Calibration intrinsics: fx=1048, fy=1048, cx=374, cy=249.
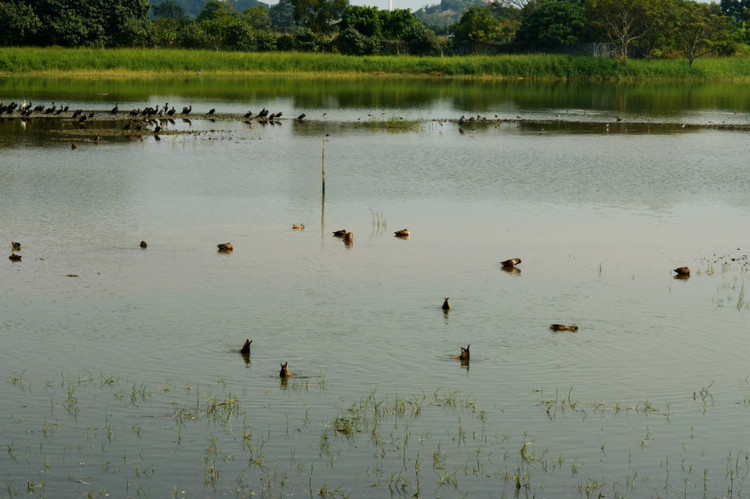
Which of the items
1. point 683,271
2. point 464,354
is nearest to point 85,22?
point 683,271

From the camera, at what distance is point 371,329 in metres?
16.8

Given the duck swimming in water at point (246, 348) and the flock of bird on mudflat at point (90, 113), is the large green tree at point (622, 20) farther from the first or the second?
the duck swimming in water at point (246, 348)

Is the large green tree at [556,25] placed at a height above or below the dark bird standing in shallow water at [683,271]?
above

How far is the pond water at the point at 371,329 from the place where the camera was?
37.3 ft

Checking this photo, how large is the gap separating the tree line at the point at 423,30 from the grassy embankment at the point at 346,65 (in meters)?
2.59

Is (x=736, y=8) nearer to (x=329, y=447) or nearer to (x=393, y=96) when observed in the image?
(x=393, y=96)

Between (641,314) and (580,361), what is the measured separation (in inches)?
127

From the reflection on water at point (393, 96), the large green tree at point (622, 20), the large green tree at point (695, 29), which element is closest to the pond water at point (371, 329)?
the reflection on water at point (393, 96)

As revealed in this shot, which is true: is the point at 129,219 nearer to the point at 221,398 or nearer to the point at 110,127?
the point at 221,398

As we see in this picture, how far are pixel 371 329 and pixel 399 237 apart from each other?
8.07 metres

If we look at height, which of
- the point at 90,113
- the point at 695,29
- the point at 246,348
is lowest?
the point at 246,348

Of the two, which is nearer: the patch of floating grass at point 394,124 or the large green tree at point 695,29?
the patch of floating grass at point 394,124

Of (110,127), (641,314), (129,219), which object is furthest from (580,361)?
(110,127)

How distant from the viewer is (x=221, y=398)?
43.3ft
